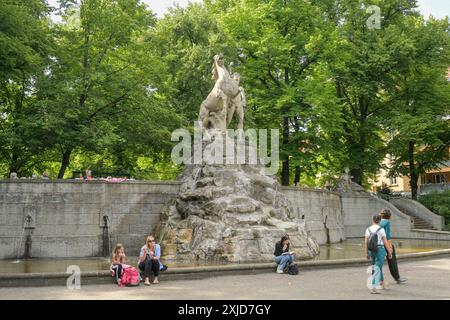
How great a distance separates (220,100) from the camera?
73.0 ft

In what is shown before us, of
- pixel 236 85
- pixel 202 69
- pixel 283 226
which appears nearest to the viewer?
pixel 283 226

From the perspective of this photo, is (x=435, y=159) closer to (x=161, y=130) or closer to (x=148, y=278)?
(x=161, y=130)

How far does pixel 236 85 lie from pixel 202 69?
830 centimetres

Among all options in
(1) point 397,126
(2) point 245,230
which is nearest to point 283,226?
(2) point 245,230

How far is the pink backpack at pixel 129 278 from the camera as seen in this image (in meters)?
12.4

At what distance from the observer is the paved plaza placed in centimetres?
1080

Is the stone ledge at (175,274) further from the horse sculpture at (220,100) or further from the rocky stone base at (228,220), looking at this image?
the horse sculpture at (220,100)

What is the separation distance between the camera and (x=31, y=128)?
24.1 meters

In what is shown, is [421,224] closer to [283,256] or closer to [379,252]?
[283,256]

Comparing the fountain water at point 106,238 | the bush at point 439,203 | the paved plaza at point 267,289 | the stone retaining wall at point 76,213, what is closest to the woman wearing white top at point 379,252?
the paved plaza at point 267,289

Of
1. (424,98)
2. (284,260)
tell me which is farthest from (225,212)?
(424,98)

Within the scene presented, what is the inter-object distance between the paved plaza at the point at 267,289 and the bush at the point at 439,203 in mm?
23607

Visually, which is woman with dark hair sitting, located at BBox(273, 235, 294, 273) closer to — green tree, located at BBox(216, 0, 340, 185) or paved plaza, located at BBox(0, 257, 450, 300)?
paved plaza, located at BBox(0, 257, 450, 300)

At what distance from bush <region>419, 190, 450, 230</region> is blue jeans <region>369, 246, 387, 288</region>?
26206 millimetres
